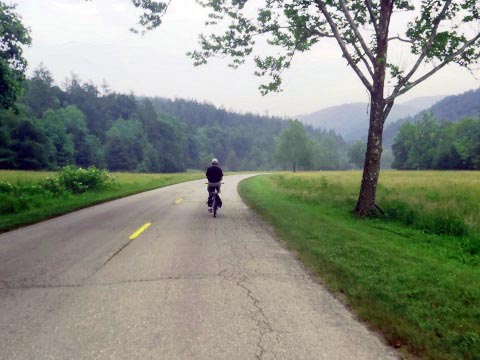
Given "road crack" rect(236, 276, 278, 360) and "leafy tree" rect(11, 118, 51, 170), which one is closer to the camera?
"road crack" rect(236, 276, 278, 360)

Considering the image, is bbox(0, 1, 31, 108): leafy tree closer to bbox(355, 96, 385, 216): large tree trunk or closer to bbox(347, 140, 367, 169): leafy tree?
bbox(355, 96, 385, 216): large tree trunk

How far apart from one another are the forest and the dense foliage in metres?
23.6

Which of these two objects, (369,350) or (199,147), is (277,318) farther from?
(199,147)

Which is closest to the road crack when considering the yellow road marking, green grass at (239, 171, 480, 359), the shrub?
green grass at (239, 171, 480, 359)

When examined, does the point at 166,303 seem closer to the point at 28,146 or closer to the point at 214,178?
the point at 214,178

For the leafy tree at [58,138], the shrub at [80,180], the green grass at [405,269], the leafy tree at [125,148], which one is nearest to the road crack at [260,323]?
the green grass at [405,269]

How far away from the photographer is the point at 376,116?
446 inches

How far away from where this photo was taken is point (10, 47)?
62.9 ft

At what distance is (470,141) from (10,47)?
240 feet

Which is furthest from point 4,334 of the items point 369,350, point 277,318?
point 369,350

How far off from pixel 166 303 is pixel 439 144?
284ft

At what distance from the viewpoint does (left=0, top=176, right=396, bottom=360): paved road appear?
3.37 m

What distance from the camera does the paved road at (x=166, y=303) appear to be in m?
3.37

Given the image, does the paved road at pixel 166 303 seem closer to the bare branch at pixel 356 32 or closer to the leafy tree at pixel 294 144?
the bare branch at pixel 356 32
